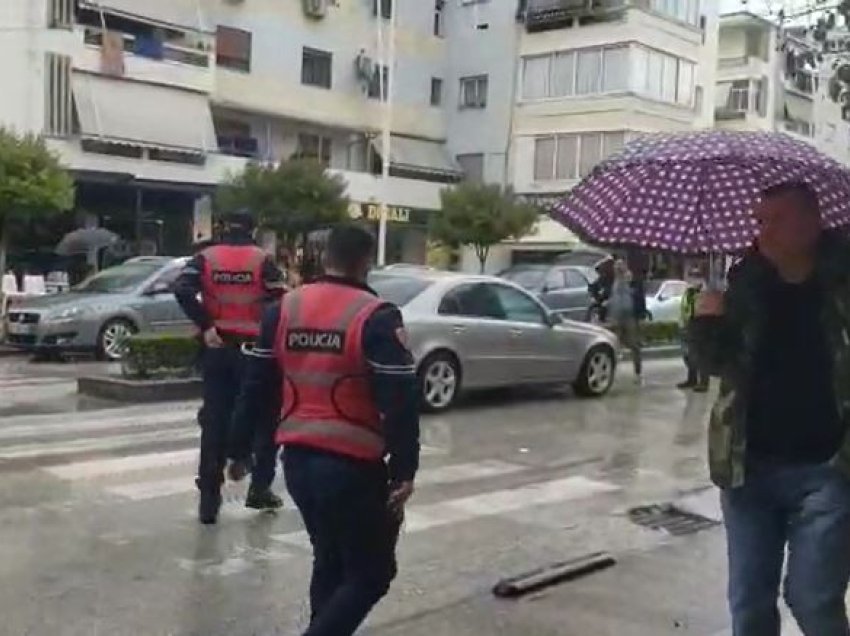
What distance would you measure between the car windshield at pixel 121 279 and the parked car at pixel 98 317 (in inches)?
0.6

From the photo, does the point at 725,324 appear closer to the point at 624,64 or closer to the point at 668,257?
the point at 668,257

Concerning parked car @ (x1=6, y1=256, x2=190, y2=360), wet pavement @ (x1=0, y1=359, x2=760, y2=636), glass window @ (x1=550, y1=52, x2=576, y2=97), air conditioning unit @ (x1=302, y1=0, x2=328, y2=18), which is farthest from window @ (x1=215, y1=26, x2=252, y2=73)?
wet pavement @ (x1=0, y1=359, x2=760, y2=636)

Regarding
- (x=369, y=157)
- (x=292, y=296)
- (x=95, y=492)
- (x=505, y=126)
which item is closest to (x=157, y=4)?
(x=369, y=157)

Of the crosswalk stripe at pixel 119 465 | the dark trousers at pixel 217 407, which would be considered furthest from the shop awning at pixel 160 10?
the dark trousers at pixel 217 407

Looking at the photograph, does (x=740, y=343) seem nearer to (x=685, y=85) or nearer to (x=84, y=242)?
A: (x=84, y=242)

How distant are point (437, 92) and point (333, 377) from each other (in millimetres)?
43850

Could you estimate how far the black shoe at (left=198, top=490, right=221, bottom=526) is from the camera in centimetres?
725

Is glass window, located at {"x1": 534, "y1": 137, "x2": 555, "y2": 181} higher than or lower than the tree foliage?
higher

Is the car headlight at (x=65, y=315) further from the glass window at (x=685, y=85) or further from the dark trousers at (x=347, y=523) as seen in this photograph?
the glass window at (x=685, y=85)

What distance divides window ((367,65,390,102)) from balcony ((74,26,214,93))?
7.60 metres

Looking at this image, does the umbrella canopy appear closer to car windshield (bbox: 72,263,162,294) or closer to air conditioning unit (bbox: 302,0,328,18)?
car windshield (bbox: 72,263,162,294)

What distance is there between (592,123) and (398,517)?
40.0 metres

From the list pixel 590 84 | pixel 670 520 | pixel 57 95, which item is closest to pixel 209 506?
pixel 670 520

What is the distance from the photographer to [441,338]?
12602mm
